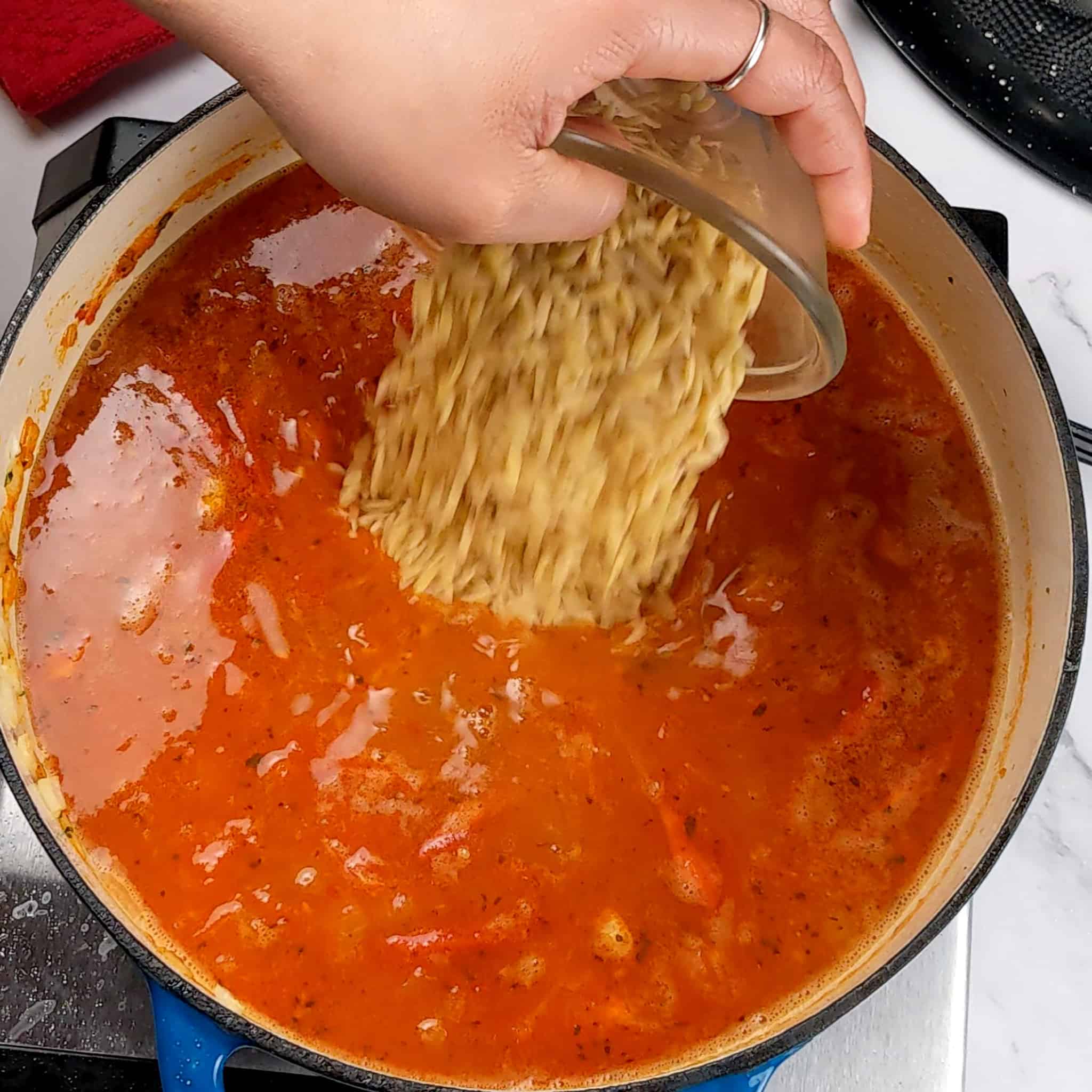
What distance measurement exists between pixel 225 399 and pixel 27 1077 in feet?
2.48

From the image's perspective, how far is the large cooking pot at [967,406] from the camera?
3.28ft

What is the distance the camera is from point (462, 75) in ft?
2.46

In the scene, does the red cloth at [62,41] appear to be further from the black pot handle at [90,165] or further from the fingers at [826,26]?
the fingers at [826,26]

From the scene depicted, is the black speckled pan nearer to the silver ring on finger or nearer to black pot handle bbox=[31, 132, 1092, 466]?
black pot handle bbox=[31, 132, 1092, 466]

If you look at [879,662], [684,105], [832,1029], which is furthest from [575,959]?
[684,105]

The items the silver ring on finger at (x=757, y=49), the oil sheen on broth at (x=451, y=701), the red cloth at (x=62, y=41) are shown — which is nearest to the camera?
the silver ring on finger at (x=757, y=49)

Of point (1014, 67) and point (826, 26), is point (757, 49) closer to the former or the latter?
point (826, 26)

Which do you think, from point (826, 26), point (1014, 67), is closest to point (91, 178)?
point (826, 26)

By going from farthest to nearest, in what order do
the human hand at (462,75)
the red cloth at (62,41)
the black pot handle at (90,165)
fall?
the red cloth at (62,41), the black pot handle at (90,165), the human hand at (462,75)

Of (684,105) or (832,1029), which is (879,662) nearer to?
(832,1029)

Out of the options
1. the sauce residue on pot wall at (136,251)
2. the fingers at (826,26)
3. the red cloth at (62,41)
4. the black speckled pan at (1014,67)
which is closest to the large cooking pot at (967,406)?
the sauce residue on pot wall at (136,251)

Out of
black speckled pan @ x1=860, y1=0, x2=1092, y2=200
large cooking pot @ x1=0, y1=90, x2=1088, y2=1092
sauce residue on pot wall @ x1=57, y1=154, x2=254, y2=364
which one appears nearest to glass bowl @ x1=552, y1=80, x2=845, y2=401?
large cooking pot @ x1=0, y1=90, x2=1088, y2=1092

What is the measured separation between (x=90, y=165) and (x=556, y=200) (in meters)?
0.66

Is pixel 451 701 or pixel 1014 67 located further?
pixel 1014 67
